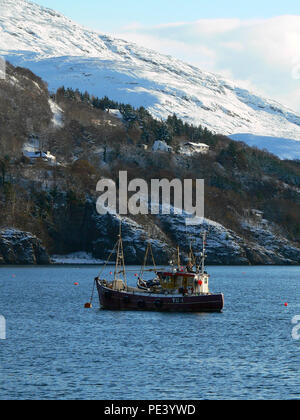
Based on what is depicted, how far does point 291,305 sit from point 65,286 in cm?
4745

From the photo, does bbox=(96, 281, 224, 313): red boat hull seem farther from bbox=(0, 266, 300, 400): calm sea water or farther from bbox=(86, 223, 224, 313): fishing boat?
bbox=(0, 266, 300, 400): calm sea water

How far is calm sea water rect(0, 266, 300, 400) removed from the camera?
6194 cm

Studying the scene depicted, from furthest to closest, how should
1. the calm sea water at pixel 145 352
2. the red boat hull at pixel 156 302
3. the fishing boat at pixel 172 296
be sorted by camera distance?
the fishing boat at pixel 172 296
the red boat hull at pixel 156 302
the calm sea water at pixel 145 352

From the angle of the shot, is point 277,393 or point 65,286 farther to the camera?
point 65,286

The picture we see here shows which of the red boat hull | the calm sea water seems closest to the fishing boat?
the red boat hull

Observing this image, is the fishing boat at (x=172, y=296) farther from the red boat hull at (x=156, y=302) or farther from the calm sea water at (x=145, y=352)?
the calm sea water at (x=145, y=352)

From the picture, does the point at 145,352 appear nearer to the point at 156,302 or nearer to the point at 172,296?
the point at 156,302

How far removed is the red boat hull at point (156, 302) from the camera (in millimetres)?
107875

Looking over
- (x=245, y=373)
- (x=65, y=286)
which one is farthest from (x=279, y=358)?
(x=65, y=286)

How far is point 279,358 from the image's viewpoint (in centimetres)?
7506

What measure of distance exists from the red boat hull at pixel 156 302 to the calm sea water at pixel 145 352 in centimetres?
219

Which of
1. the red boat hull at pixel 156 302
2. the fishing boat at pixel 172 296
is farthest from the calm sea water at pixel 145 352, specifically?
the fishing boat at pixel 172 296

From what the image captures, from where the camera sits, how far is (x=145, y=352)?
7781 cm
